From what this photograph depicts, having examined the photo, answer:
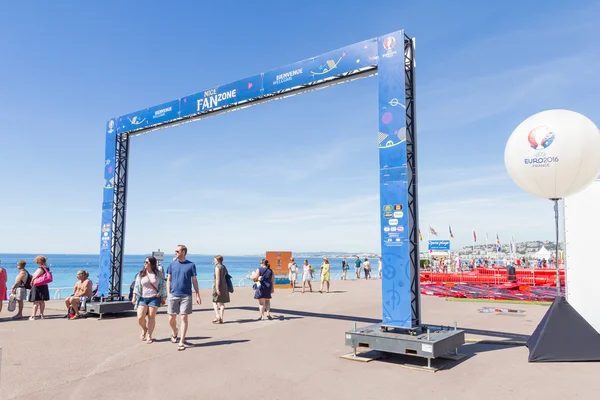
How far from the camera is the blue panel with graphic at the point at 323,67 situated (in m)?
8.39

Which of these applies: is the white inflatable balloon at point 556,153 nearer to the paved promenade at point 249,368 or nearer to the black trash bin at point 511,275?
the paved promenade at point 249,368

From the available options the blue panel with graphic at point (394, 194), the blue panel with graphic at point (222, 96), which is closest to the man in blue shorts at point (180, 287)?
the blue panel with graphic at point (394, 194)

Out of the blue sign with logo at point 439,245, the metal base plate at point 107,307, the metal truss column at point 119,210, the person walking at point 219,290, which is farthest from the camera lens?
the blue sign with logo at point 439,245

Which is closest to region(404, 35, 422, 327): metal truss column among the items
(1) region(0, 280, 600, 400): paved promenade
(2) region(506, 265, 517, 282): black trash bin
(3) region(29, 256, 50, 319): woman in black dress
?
(1) region(0, 280, 600, 400): paved promenade

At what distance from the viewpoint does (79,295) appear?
11719mm

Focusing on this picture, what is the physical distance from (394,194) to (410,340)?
8.21 feet

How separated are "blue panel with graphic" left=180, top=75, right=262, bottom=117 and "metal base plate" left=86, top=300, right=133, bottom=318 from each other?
5.75m

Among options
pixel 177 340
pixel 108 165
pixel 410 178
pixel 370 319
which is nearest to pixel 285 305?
pixel 370 319

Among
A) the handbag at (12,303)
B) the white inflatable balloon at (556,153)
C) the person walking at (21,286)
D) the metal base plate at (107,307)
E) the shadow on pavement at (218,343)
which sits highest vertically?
the white inflatable balloon at (556,153)

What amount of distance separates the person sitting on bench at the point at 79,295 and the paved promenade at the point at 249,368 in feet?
3.35

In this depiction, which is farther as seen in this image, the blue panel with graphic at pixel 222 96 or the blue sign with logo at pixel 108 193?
the blue sign with logo at pixel 108 193

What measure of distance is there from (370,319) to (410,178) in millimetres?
5052

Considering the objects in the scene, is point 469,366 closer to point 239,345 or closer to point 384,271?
point 384,271

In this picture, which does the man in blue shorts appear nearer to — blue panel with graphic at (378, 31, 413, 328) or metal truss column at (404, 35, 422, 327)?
blue panel with graphic at (378, 31, 413, 328)
